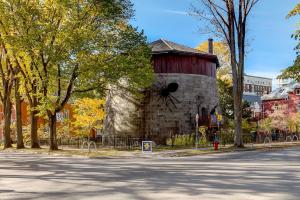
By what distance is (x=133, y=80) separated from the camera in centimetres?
3250

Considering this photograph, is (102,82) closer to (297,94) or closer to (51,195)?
(51,195)

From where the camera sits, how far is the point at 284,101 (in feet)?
268

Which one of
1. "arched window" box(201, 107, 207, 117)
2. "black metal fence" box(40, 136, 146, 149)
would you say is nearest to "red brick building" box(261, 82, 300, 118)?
"arched window" box(201, 107, 207, 117)

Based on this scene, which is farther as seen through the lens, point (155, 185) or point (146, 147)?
point (146, 147)

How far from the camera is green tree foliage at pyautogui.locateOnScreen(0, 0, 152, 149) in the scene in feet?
100

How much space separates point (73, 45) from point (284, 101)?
197ft

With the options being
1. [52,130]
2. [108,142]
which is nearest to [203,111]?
[108,142]

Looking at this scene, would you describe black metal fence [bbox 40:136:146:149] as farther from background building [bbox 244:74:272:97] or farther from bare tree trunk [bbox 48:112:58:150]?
background building [bbox 244:74:272:97]

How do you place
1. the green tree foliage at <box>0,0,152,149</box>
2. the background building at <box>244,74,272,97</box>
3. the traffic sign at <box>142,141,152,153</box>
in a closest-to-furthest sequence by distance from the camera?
the traffic sign at <box>142,141,152,153</box>, the green tree foliage at <box>0,0,152,149</box>, the background building at <box>244,74,272,97</box>

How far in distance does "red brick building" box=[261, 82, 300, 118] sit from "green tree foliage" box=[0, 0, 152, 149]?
149 ft

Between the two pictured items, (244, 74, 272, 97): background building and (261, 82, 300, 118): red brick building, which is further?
(244, 74, 272, 97): background building

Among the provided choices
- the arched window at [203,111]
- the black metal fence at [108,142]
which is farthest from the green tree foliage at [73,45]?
the arched window at [203,111]

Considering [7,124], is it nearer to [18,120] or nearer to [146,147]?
[18,120]

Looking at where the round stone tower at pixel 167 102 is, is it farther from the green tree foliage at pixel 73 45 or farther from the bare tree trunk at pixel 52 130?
the bare tree trunk at pixel 52 130
